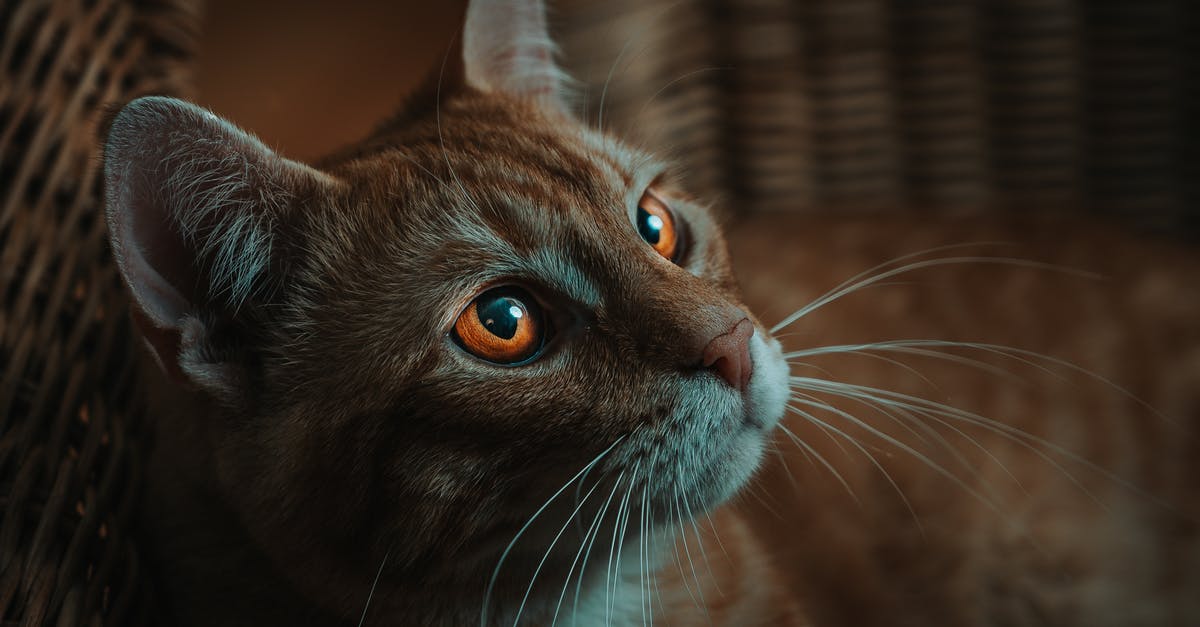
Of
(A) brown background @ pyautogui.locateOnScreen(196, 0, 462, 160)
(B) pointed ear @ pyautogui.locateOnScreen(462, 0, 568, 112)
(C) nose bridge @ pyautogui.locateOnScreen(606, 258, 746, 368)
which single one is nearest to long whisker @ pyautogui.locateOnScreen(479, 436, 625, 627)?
(C) nose bridge @ pyautogui.locateOnScreen(606, 258, 746, 368)

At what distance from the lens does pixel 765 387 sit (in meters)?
1.19

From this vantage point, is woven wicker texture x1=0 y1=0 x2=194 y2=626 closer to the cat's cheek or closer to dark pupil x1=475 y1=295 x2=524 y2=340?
dark pupil x1=475 y1=295 x2=524 y2=340

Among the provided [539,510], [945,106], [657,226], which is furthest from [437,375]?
[945,106]

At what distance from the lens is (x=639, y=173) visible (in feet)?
4.66

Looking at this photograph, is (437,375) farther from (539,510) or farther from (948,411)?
(948,411)

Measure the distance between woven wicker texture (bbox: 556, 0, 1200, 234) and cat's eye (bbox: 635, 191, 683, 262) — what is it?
3.02 ft

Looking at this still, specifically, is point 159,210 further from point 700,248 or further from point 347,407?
point 700,248

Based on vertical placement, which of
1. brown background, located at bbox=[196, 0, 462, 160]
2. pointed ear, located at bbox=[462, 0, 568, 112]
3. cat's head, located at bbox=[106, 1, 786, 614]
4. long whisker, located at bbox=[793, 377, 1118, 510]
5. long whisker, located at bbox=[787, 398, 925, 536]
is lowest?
cat's head, located at bbox=[106, 1, 786, 614]

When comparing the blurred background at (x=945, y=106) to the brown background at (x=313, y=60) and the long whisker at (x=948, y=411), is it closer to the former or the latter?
the brown background at (x=313, y=60)

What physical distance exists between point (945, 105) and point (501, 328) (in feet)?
5.57

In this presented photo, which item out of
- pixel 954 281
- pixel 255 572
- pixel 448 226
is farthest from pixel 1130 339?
pixel 255 572

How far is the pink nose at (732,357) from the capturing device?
1.12 meters

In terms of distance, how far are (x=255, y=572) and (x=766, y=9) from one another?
1.72 meters

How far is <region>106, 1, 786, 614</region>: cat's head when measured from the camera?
1106mm
